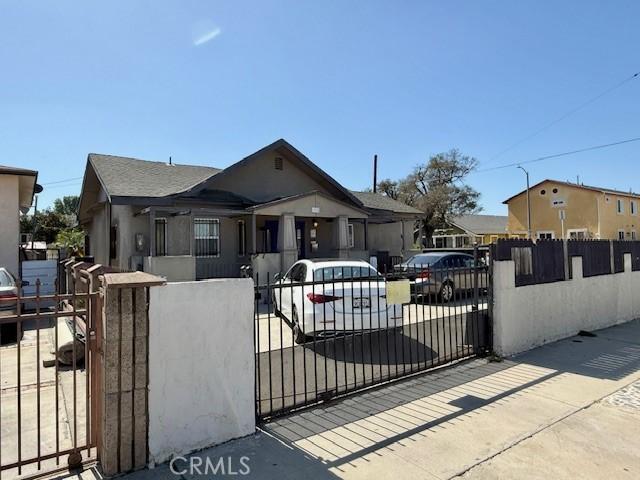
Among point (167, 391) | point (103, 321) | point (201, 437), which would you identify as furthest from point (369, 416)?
point (103, 321)

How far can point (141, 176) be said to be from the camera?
15.9 m

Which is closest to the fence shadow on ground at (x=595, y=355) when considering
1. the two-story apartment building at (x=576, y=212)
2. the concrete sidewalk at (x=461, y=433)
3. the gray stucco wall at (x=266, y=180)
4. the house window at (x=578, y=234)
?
the concrete sidewalk at (x=461, y=433)

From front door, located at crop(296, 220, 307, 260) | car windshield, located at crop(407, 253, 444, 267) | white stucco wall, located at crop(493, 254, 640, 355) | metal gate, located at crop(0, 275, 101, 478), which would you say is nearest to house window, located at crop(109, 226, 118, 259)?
front door, located at crop(296, 220, 307, 260)

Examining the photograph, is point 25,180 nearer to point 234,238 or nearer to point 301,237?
point 234,238

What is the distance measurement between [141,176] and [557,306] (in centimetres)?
1432

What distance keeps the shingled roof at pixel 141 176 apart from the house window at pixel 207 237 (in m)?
1.49

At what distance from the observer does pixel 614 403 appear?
4812 mm

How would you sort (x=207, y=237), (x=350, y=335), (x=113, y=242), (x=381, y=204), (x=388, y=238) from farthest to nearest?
(x=388, y=238) < (x=381, y=204) < (x=113, y=242) < (x=207, y=237) < (x=350, y=335)

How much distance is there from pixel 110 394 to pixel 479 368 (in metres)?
4.99

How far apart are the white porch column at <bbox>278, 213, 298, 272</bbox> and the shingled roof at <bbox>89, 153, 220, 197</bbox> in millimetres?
3651

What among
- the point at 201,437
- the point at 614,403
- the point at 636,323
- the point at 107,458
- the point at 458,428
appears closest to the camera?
the point at 107,458

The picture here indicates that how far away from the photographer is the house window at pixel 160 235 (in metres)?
14.6

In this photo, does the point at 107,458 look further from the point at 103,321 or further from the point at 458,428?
the point at 458,428

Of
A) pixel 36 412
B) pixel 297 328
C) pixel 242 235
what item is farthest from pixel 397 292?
pixel 242 235
